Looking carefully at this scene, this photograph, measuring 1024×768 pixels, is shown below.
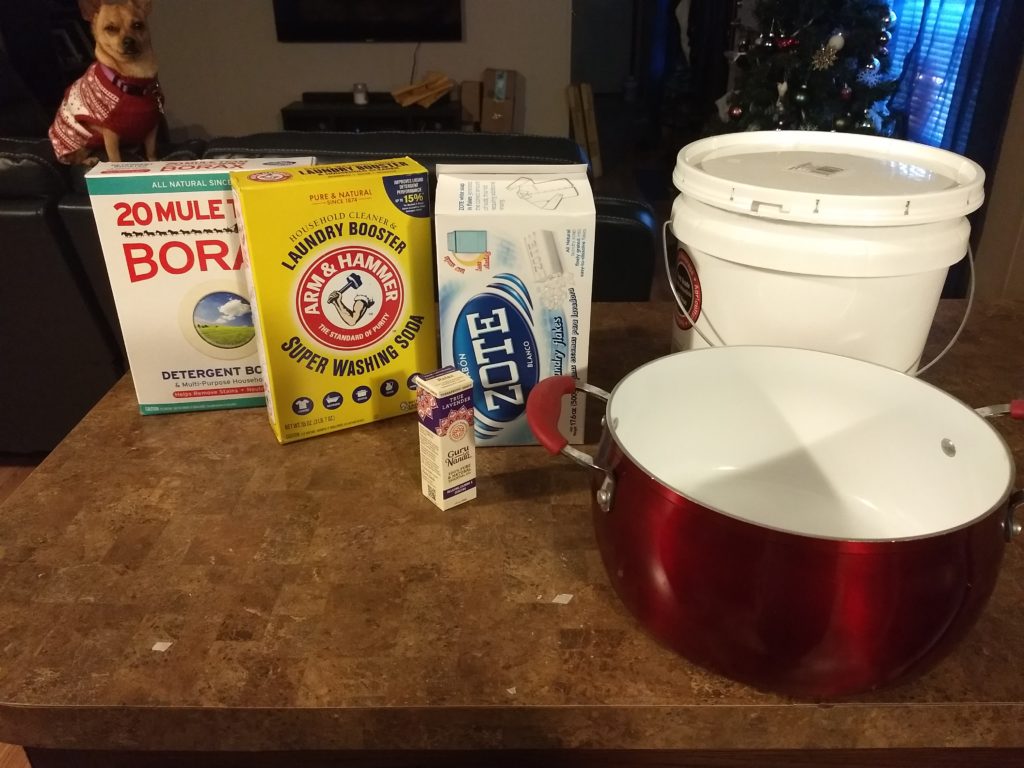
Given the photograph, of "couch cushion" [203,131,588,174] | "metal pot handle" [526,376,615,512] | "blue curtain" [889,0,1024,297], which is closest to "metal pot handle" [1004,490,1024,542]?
"metal pot handle" [526,376,615,512]

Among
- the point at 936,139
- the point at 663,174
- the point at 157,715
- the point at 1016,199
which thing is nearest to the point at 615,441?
the point at 157,715

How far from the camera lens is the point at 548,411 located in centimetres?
61

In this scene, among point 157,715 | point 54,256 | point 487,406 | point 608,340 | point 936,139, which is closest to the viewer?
point 157,715

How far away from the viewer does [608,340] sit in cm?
96

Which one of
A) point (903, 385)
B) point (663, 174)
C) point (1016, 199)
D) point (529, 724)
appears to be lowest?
point (663, 174)

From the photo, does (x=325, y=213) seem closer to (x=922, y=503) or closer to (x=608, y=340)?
(x=608, y=340)

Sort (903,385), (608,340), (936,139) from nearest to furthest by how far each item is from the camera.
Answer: (903,385) → (608,340) → (936,139)

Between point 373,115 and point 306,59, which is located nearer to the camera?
point 373,115

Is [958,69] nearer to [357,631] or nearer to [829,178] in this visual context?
[829,178]

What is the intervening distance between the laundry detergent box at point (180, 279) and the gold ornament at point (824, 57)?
2245 millimetres

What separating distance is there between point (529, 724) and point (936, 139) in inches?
115

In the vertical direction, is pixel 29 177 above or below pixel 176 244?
below

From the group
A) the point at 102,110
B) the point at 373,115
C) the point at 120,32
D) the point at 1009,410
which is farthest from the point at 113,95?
the point at 1009,410

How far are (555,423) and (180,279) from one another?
1.40 ft
